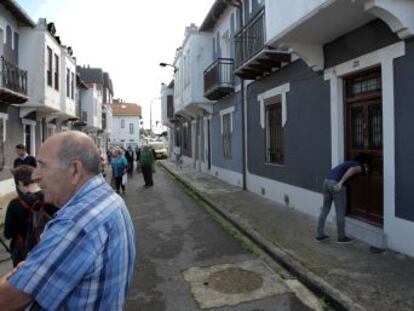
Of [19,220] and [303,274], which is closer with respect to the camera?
[19,220]

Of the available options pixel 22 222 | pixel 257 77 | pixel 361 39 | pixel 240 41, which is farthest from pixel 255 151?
pixel 22 222

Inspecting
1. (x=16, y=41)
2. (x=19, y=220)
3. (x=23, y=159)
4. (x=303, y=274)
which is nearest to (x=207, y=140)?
(x=16, y=41)

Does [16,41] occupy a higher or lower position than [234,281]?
higher

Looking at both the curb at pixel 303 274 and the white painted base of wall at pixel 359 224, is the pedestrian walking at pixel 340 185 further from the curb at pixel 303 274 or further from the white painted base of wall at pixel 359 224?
the curb at pixel 303 274

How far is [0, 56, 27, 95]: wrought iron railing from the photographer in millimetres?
14450

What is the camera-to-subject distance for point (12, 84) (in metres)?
15.4

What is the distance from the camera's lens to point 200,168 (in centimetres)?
2428

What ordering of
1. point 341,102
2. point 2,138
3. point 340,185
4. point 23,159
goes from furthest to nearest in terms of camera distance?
point 2,138, point 23,159, point 341,102, point 340,185

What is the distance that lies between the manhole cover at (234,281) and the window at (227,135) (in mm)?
11434

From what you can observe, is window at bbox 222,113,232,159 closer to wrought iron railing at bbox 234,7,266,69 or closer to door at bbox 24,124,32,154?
wrought iron railing at bbox 234,7,266,69

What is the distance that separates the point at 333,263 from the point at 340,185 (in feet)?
4.54

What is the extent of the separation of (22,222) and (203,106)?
1686 centimetres

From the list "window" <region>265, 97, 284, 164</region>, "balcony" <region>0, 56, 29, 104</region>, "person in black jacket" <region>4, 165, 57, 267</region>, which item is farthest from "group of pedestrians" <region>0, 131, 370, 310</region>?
"balcony" <region>0, 56, 29, 104</region>

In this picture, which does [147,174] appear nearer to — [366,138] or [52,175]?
[366,138]
